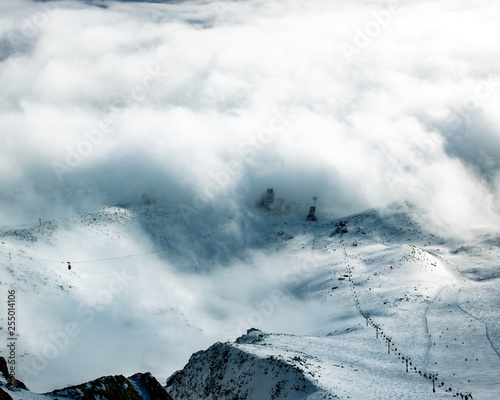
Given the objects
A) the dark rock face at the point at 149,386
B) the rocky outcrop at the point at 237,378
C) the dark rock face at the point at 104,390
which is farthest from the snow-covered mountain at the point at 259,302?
the dark rock face at the point at 104,390


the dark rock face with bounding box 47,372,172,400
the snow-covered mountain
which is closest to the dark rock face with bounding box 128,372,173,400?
the dark rock face with bounding box 47,372,172,400

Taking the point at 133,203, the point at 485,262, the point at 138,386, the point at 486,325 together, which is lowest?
the point at 133,203

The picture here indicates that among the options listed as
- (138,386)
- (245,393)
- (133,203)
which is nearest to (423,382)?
(245,393)

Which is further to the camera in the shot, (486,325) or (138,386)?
(486,325)

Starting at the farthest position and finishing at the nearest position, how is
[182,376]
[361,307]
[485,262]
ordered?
1. [485,262]
2. [361,307]
3. [182,376]

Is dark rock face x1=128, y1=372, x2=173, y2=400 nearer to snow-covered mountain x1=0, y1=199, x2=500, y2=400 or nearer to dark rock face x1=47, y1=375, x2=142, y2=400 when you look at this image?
dark rock face x1=47, y1=375, x2=142, y2=400

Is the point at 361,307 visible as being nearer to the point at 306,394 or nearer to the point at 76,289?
the point at 306,394

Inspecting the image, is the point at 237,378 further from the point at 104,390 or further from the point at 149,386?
the point at 104,390
